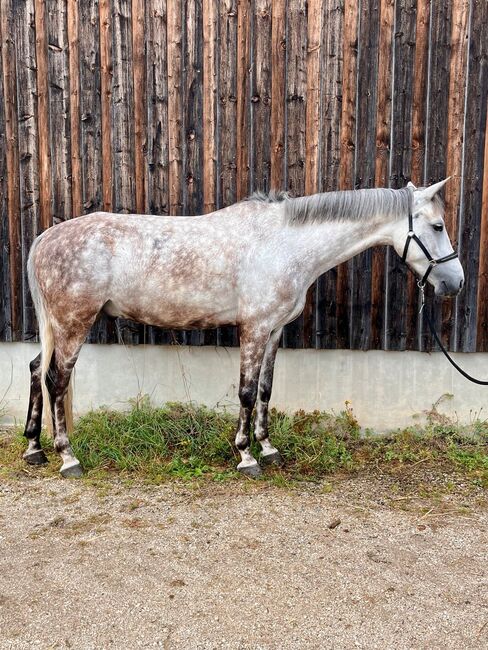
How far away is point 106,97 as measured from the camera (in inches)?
183

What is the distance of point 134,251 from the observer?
3.86m

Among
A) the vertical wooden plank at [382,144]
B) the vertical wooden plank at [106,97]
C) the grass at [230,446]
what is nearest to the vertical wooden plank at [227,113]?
the grass at [230,446]

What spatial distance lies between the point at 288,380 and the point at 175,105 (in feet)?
8.30

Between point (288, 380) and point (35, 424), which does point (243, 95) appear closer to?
point (288, 380)

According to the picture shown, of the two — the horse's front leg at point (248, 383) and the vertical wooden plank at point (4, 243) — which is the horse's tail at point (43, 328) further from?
the horse's front leg at point (248, 383)

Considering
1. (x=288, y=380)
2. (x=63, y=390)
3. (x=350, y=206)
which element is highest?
(x=350, y=206)

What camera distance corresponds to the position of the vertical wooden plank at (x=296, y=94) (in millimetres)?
4426

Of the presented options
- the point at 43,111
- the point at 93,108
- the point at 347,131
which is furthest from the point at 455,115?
the point at 43,111

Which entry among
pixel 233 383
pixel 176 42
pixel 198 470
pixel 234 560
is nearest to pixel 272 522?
pixel 234 560

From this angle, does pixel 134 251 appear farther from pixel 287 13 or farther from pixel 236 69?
pixel 287 13

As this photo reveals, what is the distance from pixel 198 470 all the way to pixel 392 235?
2.15 m

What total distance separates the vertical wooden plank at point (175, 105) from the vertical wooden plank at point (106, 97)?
516mm

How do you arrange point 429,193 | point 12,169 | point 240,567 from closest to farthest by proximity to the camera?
1. point 240,567
2. point 429,193
3. point 12,169

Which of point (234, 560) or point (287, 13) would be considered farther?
point (287, 13)
